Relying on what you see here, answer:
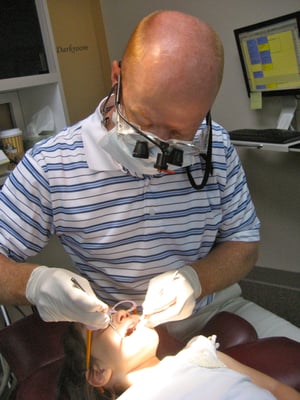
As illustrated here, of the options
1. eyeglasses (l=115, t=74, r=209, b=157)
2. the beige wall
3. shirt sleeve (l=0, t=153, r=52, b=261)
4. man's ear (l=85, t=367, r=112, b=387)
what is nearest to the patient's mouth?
man's ear (l=85, t=367, r=112, b=387)

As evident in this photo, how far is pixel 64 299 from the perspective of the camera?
1127 millimetres

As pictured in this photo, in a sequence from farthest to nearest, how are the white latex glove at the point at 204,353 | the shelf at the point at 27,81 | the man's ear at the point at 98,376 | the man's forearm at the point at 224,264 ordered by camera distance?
the shelf at the point at 27,81 → the man's forearm at the point at 224,264 → the man's ear at the point at 98,376 → the white latex glove at the point at 204,353

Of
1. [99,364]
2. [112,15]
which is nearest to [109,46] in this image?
[112,15]

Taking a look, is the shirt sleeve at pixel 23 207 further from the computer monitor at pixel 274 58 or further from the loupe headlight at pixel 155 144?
the computer monitor at pixel 274 58

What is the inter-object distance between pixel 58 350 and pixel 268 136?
1508 millimetres

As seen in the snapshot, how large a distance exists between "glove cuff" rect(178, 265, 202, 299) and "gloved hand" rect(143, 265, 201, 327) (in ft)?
0.03

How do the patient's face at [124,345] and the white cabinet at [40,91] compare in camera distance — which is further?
the white cabinet at [40,91]

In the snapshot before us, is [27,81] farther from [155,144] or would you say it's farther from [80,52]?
[155,144]

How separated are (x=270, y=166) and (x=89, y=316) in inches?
74.2

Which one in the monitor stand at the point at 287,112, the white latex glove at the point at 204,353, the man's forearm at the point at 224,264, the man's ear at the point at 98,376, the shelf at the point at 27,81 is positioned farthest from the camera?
the monitor stand at the point at 287,112

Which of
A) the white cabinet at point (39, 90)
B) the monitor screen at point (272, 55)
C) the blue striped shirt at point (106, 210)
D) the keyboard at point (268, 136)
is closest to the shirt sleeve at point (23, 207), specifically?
the blue striped shirt at point (106, 210)

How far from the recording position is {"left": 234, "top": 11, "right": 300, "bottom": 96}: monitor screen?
2.20 m

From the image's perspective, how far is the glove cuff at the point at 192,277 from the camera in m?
1.27

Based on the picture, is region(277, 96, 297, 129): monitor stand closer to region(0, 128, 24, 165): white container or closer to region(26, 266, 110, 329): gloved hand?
region(0, 128, 24, 165): white container
